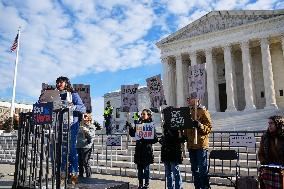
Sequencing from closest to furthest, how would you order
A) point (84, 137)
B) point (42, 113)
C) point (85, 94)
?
1. point (42, 113)
2. point (84, 137)
3. point (85, 94)

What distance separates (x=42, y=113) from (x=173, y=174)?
3.76m

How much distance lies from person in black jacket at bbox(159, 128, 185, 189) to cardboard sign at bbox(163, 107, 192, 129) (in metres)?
0.47

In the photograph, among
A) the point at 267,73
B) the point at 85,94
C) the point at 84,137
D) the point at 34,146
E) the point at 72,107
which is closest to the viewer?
the point at 34,146

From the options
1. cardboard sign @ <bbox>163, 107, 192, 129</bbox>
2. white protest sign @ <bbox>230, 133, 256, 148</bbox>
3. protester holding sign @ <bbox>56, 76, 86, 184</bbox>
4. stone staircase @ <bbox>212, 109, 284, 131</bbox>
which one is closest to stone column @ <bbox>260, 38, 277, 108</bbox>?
stone staircase @ <bbox>212, 109, 284, 131</bbox>

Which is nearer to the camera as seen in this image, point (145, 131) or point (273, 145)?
point (273, 145)

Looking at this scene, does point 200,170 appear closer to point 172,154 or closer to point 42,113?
point 172,154

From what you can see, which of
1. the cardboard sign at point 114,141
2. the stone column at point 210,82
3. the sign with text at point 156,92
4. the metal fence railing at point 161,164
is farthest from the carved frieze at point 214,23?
the cardboard sign at point 114,141

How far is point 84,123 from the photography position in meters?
9.44

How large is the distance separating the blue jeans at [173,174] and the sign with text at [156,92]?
483cm

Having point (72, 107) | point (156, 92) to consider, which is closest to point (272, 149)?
point (72, 107)

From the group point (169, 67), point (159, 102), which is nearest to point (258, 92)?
point (169, 67)

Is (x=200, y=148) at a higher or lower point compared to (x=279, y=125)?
lower

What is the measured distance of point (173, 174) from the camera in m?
7.25

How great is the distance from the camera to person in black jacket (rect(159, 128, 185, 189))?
281 inches
